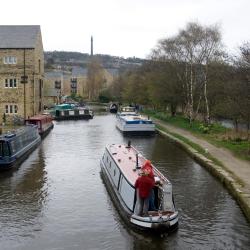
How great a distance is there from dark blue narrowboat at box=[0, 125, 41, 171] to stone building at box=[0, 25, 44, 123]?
1577 centimetres

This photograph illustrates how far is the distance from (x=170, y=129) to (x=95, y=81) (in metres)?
81.5

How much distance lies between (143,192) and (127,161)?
520cm

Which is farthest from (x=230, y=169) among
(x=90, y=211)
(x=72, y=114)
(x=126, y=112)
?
(x=72, y=114)

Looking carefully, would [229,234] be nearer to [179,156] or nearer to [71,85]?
[179,156]

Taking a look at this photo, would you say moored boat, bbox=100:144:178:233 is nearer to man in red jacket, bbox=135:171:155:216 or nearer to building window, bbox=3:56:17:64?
man in red jacket, bbox=135:171:155:216

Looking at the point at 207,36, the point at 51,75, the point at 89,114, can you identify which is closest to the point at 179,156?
the point at 207,36

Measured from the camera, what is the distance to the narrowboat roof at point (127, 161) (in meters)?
15.2

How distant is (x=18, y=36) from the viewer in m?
44.5

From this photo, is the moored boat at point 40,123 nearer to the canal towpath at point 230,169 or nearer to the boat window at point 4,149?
the canal towpath at point 230,169

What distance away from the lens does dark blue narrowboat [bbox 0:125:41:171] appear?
21422 millimetres

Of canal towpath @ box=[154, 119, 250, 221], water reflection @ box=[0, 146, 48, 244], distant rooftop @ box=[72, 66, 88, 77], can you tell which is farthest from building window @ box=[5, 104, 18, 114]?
distant rooftop @ box=[72, 66, 88, 77]

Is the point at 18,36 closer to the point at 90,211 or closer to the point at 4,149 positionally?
the point at 4,149

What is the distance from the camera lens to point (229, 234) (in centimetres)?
1263

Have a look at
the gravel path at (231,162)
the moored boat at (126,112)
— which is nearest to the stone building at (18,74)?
the moored boat at (126,112)
